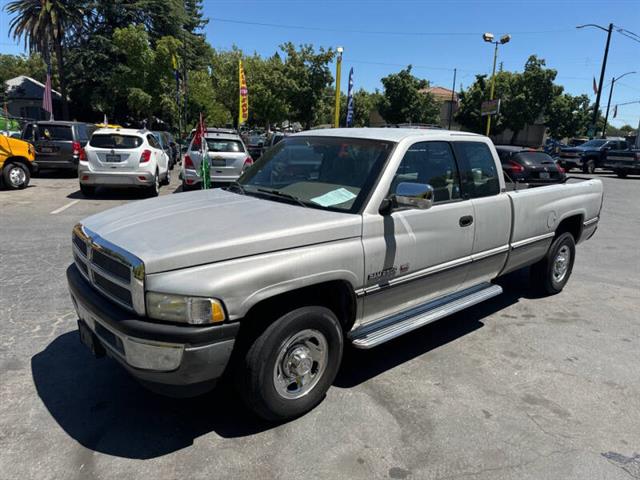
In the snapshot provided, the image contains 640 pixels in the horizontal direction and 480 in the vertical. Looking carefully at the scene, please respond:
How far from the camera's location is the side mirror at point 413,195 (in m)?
3.17

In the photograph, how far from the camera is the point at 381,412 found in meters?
3.24

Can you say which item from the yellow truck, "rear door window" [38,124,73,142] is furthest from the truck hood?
"rear door window" [38,124,73,142]

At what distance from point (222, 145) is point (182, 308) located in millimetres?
10238

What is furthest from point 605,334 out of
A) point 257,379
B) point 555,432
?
point 257,379

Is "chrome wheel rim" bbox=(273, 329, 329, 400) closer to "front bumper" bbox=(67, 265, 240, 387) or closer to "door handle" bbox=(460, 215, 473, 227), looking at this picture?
"front bumper" bbox=(67, 265, 240, 387)

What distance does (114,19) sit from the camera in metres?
42.5

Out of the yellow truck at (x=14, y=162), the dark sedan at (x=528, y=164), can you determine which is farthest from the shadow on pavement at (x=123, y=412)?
the dark sedan at (x=528, y=164)

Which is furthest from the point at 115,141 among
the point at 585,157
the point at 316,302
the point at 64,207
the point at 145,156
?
the point at 585,157

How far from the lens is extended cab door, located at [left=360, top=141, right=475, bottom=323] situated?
10.9 feet

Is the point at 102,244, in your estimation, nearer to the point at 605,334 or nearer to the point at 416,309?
the point at 416,309

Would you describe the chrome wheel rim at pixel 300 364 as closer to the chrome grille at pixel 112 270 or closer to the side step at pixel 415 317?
the side step at pixel 415 317

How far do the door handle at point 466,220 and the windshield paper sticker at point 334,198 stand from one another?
1.13 m

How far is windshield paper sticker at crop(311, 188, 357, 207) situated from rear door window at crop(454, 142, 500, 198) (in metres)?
1.29

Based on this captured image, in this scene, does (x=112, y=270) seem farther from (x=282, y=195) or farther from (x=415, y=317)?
(x=415, y=317)
